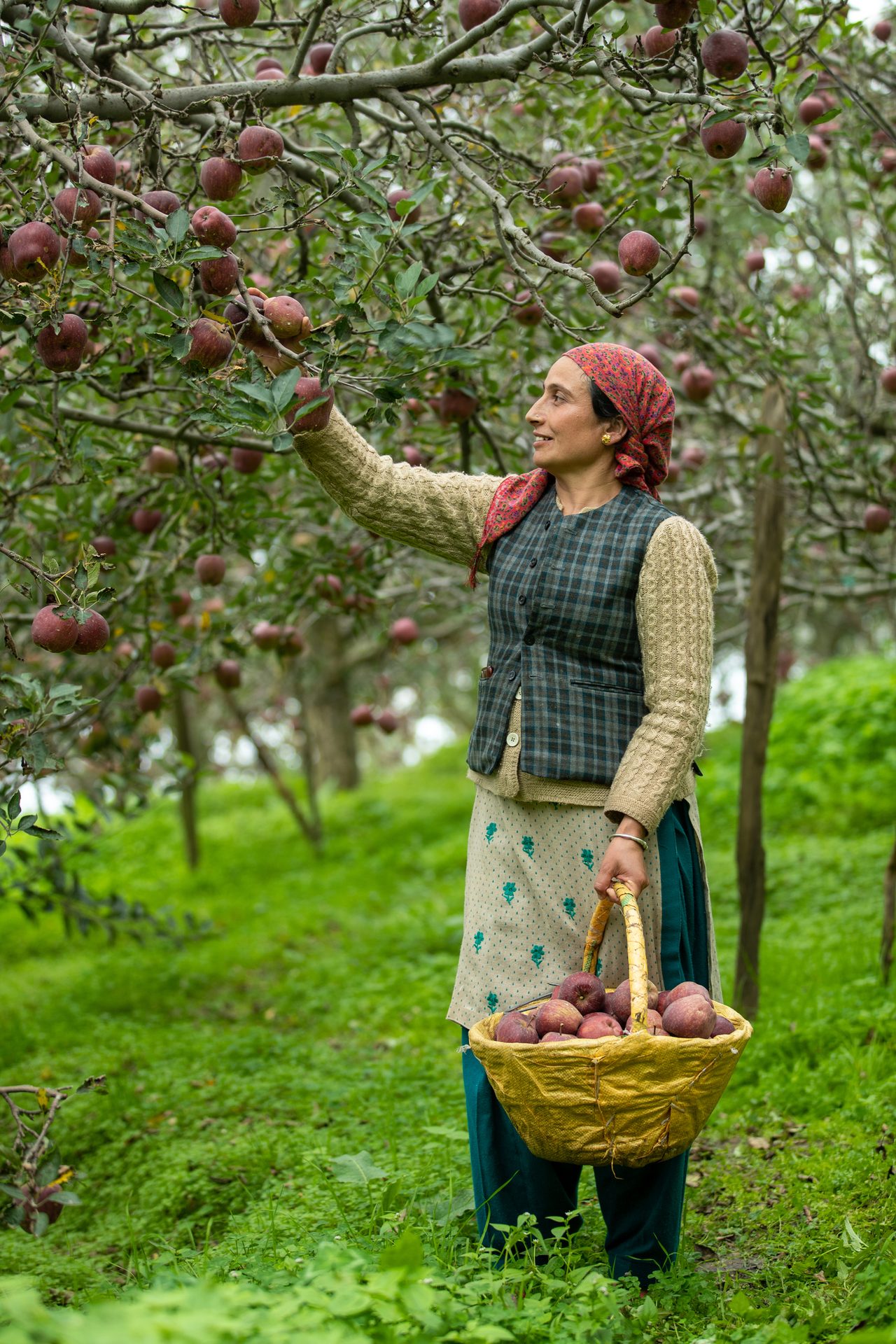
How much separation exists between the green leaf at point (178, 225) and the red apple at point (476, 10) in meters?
1.06

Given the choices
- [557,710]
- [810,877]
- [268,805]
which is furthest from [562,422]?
[268,805]

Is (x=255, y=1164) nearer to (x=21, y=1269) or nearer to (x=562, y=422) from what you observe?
(x=21, y=1269)

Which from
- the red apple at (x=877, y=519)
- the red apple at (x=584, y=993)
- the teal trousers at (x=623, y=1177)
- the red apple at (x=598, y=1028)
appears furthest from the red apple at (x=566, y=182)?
the red apple at (x=598, y=1028)

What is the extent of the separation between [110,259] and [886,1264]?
2.40 m

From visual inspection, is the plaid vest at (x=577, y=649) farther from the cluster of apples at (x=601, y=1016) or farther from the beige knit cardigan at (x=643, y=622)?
the cluster of apples at (x=601, y=1016)

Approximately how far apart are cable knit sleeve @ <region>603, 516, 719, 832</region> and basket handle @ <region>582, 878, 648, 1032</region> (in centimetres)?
16

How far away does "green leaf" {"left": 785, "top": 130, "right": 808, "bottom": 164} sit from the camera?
2463 millimetres

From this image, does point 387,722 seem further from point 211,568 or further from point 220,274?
point 220,274

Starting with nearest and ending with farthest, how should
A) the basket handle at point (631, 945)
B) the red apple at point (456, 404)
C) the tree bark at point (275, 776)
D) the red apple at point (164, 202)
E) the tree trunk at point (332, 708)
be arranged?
1. the basket handle at point (631, 945)
2. the red apple at point (164, 202)
3. the red apple at point (456, 404)
4. the tree bark at point (275, 776)
5. the tree trunk at point (332, 708)

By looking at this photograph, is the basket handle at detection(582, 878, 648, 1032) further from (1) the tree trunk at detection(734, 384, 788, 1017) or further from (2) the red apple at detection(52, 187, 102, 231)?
(1) the tree trunk at detection(734, 384, 788, 1017)

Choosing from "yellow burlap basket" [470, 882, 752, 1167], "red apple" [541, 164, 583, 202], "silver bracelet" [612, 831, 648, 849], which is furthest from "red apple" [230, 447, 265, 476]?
"yellow burlap basket" [470, 882, 752, 1167]

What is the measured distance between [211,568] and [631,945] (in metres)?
2.25

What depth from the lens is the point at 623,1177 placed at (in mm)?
2463

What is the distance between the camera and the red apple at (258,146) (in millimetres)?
2701
